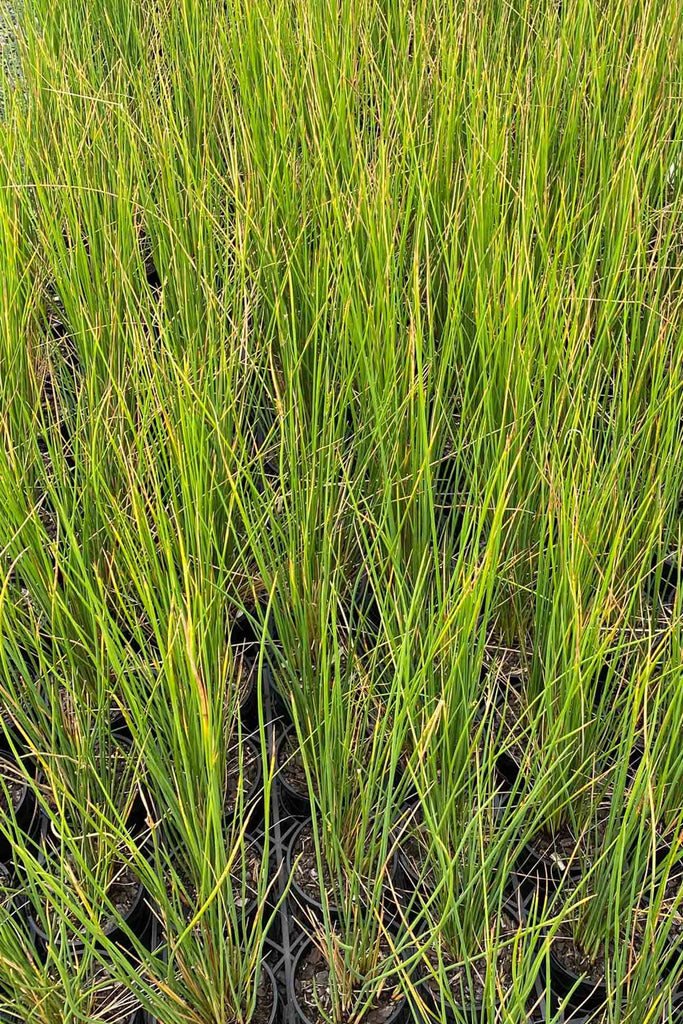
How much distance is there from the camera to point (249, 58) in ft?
5.27

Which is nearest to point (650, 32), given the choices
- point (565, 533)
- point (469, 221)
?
point (469, 221)

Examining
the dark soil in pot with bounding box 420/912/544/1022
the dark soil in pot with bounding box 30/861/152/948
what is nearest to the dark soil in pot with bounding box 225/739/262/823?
the dark soil in pot with bounding box 30/861/152/948

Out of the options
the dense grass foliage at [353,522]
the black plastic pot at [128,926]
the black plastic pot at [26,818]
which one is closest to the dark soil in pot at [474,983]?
the dense grass foliage at [353,522]

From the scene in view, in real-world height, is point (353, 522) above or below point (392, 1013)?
above

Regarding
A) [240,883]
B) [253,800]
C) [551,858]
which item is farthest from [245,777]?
[551,858]

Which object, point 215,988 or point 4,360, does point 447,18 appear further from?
point 215,988

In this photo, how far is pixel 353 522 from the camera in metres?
1.11

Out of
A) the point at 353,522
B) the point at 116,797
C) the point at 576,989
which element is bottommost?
the point at 576,989

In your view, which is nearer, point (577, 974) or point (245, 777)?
point (577, 974)

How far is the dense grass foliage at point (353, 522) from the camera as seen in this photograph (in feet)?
2.77

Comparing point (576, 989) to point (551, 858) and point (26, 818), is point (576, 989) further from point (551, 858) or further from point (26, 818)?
point (26, 818)

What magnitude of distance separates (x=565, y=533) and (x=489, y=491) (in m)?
0.10

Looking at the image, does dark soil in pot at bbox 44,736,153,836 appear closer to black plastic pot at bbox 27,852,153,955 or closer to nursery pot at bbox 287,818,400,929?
black plastic pot at bbox 27,852,153,955

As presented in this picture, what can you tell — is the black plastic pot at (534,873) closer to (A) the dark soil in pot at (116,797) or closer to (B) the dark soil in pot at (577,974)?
(B) the dark soil in pot at (577,974)
